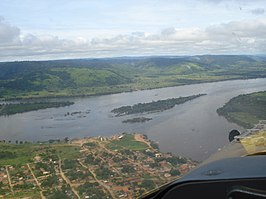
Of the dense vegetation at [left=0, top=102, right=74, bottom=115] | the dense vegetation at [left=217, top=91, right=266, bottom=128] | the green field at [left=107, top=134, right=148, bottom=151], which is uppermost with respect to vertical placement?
the dense vegetation at [left=217, top=91, right=266, bottom=128]

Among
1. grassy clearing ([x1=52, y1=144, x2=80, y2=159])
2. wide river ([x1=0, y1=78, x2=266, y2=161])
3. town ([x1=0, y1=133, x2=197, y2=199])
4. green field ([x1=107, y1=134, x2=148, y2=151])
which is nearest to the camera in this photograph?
town ([x1=0, y1=133, x2=197, y2=199])

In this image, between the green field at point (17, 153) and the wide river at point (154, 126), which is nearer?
the green field at point (17, 153)

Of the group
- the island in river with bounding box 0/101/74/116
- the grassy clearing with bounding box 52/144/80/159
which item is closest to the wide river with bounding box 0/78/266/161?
the island in river with bounding box 0/101/74/116

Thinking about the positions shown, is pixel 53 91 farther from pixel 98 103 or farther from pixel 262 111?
pixel 262 111

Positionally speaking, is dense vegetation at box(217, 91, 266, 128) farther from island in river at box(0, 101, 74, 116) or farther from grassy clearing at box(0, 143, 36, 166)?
island in river at box(0, 101, 74, 116)

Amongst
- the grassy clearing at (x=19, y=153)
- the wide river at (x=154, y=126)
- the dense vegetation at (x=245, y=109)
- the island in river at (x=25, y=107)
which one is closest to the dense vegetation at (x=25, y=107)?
the island in river at (x=25, y=107)

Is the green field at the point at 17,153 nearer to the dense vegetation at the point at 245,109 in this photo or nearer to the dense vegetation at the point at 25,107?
Answer: the dense vegetation at the point at 245,109

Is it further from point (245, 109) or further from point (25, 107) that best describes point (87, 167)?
point (25, 107)
